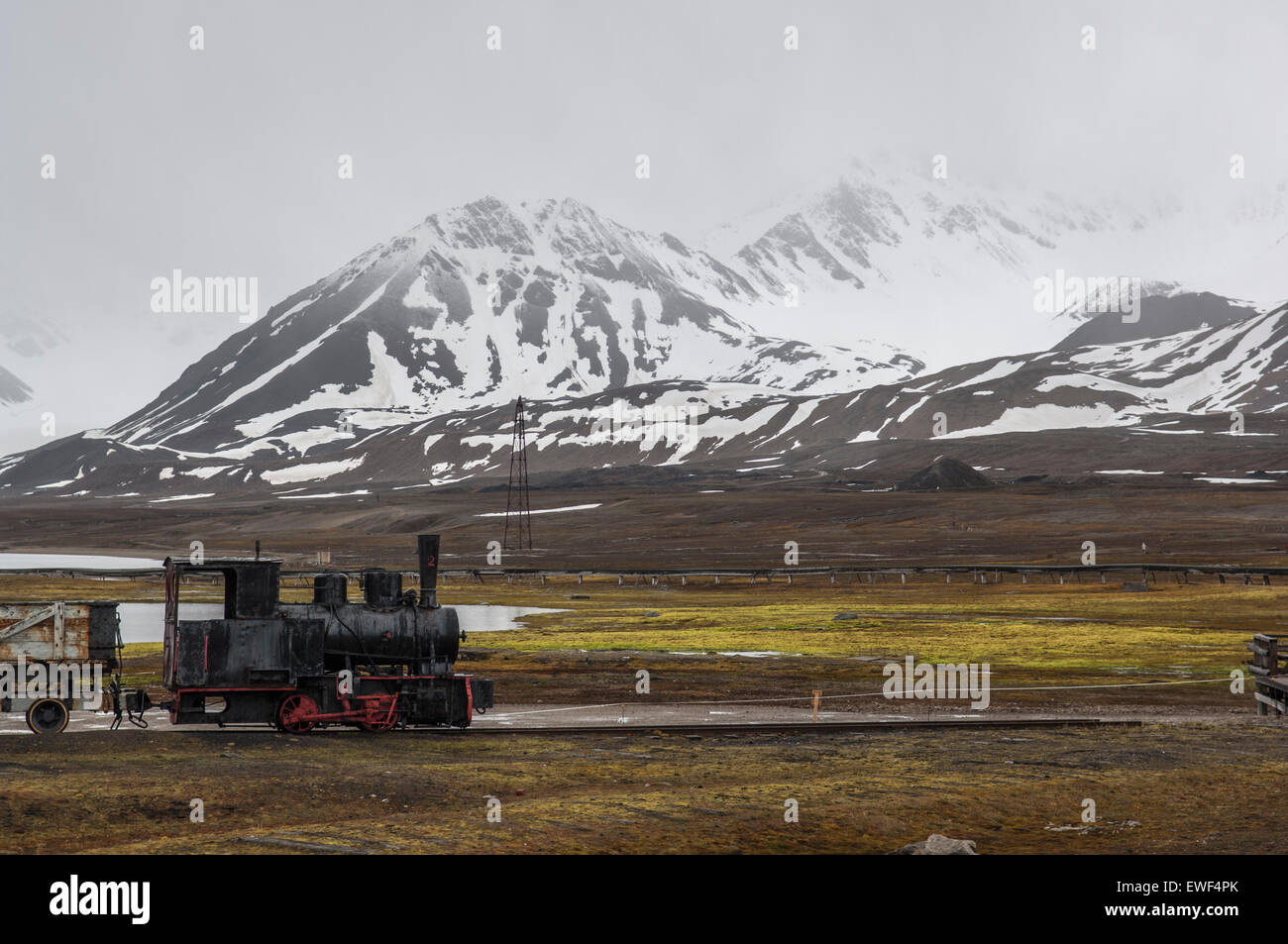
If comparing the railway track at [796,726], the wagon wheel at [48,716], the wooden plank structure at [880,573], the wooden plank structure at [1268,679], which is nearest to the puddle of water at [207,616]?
the wooden plank structure at [880,573]

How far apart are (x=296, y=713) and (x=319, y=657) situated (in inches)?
55.6

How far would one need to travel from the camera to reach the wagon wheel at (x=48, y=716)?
1174 inches

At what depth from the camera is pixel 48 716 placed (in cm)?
3002

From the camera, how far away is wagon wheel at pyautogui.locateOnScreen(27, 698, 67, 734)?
29828 millimetres

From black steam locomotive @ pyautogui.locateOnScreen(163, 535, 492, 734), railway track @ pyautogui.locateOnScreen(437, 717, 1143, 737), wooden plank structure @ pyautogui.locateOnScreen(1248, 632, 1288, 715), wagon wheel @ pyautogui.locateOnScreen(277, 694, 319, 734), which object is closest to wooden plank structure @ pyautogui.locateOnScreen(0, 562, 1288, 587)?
wooden plank structure @ pyautogui.locateOnScreen(1248, 632, 1288, 715)

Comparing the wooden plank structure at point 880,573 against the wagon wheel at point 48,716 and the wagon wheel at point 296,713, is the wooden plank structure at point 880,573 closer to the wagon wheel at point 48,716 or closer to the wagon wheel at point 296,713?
the wagon wheel at point 48,716

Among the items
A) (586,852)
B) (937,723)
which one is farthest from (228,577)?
(937,723)

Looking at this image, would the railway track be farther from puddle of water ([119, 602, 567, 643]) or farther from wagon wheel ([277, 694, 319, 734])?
puddle of water ([119, 602, 567, 643])

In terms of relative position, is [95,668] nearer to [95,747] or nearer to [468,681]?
[95,747]

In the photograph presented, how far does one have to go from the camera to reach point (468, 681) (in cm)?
3194
